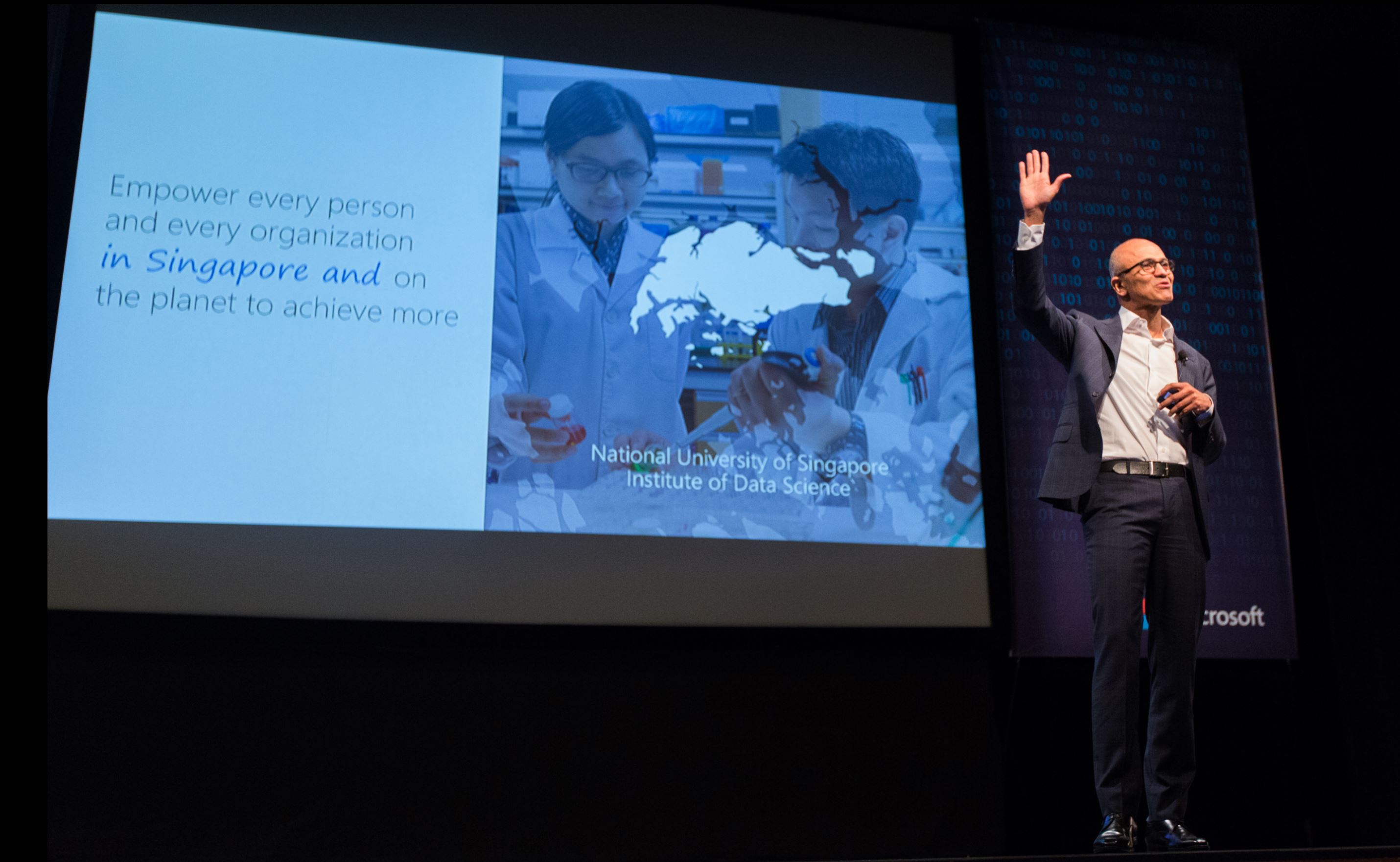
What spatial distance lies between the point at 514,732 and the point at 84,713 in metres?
1.14

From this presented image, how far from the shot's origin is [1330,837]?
11.3 feet

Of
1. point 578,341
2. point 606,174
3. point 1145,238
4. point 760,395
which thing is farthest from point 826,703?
point 1145,238

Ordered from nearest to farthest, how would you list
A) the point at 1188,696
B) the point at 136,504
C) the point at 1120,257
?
the point at 1188,696, the point at 1120,257, the point at 136,504

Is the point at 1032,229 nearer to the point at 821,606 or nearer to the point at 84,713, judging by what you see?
the point at 821,606

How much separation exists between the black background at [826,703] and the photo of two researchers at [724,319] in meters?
0.22

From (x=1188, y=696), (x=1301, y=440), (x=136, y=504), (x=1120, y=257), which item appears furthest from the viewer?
(x=1301, y=440)

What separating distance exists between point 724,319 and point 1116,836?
5.94ft

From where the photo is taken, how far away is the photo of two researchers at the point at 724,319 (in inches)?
127

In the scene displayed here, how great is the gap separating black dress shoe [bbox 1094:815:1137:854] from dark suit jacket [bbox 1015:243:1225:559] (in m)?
0.61

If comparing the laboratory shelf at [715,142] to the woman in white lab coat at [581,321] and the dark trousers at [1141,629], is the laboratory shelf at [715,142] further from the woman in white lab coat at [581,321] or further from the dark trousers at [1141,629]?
the dark trousers at [1141,629]

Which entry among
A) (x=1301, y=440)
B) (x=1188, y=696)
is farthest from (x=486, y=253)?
(x=1301, y=440)

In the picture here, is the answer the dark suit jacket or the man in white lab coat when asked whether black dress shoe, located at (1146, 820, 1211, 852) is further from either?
the man in white lab coat

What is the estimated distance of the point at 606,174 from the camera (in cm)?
339

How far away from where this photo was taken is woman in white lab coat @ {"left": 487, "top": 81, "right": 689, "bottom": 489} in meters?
3.20
